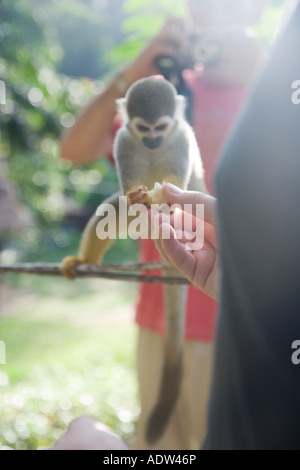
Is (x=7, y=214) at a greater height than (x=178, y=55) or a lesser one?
greater

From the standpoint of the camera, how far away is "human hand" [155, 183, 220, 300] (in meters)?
0.61

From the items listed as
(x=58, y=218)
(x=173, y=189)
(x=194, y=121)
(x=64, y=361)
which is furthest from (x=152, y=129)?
(x=58, y=218)

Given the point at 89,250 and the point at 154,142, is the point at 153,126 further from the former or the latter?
the point at 89,250

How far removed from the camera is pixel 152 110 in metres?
0.69

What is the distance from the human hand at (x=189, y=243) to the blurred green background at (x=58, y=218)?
438mm

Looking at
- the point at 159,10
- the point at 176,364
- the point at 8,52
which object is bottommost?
the point at 176,364

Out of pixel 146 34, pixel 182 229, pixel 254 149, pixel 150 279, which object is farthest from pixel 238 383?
pixel 146 34

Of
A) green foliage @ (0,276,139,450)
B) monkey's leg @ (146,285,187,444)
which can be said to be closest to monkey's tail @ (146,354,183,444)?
monkey's leg @ (146,285,187,444)

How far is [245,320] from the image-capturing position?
0.41m

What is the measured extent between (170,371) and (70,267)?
0.93 feet

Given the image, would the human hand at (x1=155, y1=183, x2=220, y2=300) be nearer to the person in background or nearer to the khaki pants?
the person in background

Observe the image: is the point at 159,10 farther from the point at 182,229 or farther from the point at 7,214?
the point at 7,214

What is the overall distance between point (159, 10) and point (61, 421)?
1.26m

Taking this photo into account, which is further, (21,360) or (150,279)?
(21,360)
